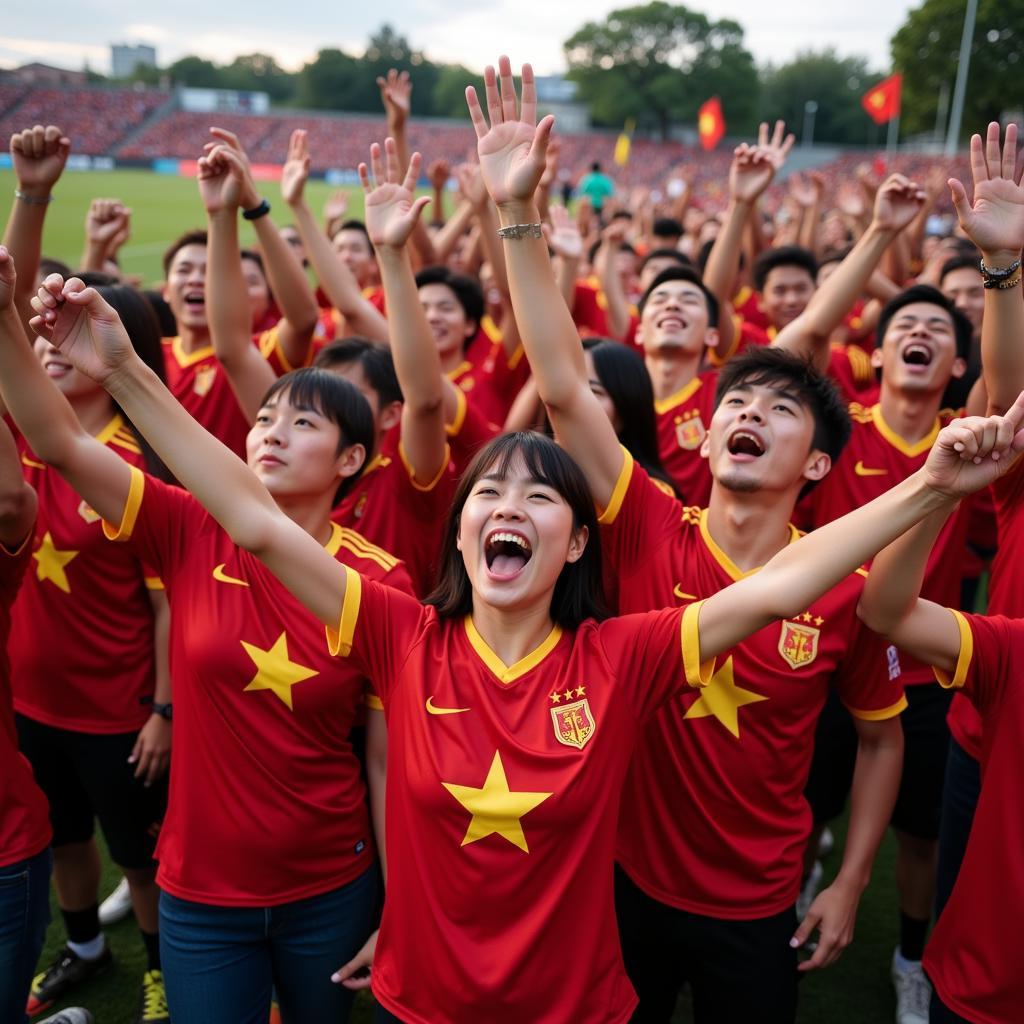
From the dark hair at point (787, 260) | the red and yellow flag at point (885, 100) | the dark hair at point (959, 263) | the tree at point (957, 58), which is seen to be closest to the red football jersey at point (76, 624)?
the dark hair at point (787, 260)

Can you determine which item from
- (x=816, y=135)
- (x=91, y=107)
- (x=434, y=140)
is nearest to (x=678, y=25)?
(x=816, y=135)

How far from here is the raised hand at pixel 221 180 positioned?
2957 mm

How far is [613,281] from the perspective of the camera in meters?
5.22

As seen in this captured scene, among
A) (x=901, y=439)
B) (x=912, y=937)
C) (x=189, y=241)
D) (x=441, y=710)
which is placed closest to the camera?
(x=441, y=710)

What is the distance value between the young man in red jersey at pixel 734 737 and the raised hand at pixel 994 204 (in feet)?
2.09

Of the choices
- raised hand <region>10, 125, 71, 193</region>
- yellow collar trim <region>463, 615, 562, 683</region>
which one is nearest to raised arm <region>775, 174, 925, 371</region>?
yellow collar trim <region>463, 615, 562, 683</region>

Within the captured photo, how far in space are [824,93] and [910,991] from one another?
80.3 metres

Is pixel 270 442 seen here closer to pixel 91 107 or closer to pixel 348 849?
pixel 348 849

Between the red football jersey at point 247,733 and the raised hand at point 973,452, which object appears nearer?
the raised hand at point 973,452

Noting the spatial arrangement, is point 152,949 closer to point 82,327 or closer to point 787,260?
point 82,327

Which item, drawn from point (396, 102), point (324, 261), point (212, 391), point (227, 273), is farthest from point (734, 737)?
point (396, 102)

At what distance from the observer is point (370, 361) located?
3209 mm

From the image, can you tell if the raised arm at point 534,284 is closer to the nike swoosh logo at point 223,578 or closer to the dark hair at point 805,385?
the dark hair at point 805,385

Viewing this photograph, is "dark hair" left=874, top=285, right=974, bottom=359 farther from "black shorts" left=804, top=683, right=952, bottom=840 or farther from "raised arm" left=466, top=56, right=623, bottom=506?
"raised arm" left=466, top=56, right=623, bottom=506
